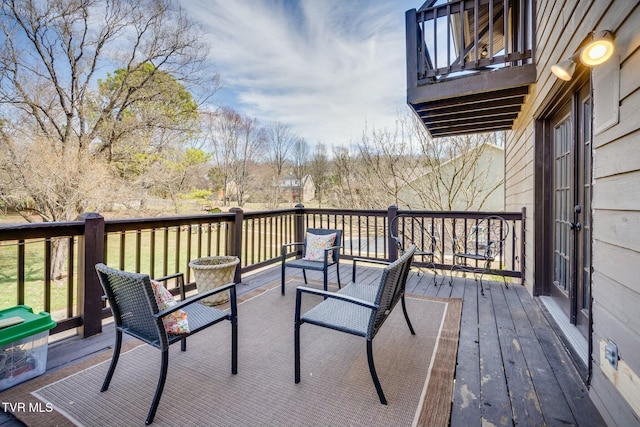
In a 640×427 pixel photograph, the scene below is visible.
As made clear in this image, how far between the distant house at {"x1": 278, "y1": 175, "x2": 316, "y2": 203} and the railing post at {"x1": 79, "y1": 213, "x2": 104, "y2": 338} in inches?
444

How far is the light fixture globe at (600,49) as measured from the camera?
146cm

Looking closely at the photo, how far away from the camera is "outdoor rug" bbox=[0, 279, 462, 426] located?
62.6 inches

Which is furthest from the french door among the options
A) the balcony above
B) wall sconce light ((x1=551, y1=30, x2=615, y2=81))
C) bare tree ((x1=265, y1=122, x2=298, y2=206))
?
bare tree ((x1=265, y1=122, x2=298, y2=206))

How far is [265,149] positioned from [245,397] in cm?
1580

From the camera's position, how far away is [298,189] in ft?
A: 51.4

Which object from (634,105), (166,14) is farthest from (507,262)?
(166,14)

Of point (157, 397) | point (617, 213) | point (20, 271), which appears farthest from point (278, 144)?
point (617, 213)

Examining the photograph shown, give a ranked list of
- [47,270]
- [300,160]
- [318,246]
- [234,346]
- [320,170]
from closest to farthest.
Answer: [234,346] < [47,270] < [318,246] < [320,170] < [300,160]

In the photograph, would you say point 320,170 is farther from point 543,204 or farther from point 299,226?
point 543,204

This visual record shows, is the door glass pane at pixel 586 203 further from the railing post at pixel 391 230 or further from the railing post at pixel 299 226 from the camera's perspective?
the railing post at pixel 299 226

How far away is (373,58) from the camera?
26.7 feet

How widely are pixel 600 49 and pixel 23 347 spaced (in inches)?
138

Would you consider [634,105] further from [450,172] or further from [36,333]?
[450,172]

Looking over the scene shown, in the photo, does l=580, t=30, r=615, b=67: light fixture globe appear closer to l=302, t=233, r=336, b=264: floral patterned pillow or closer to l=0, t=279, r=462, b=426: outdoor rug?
l=0, t=279, r=462, b=426: outdoor rug
